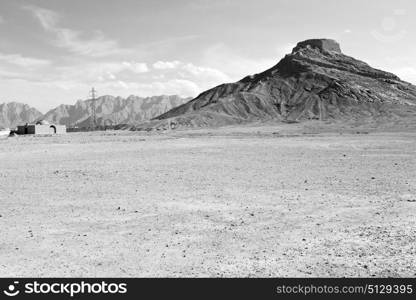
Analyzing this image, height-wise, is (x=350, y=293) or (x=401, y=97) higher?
(x=401, y=97)

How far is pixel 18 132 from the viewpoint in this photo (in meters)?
98.2

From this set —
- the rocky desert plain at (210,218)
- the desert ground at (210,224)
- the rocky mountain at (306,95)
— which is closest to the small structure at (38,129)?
the rocky mountain at (306,95)

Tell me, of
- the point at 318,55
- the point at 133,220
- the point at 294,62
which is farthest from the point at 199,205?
the point at 318,55

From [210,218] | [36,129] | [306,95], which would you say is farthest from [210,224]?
[306,95]

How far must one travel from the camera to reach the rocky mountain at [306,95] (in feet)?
461

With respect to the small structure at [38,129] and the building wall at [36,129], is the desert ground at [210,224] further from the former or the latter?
the small structure at [38,129]

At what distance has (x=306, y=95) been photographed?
159000 mm

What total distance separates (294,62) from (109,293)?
190 m

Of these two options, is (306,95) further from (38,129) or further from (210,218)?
(210,218)

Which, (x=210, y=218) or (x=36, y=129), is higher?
(x=36, y=129)

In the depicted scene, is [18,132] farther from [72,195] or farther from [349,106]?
[349,106]

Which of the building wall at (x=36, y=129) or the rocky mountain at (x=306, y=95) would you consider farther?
the rocky mountain at (x=306, y=95)

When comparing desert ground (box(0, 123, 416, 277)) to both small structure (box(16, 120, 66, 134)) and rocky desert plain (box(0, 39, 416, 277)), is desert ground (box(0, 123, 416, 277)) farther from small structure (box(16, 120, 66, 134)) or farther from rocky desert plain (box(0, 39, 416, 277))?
small structure (box(16, 120, 66, 134))

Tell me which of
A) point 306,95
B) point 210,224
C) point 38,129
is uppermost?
point 306,95
